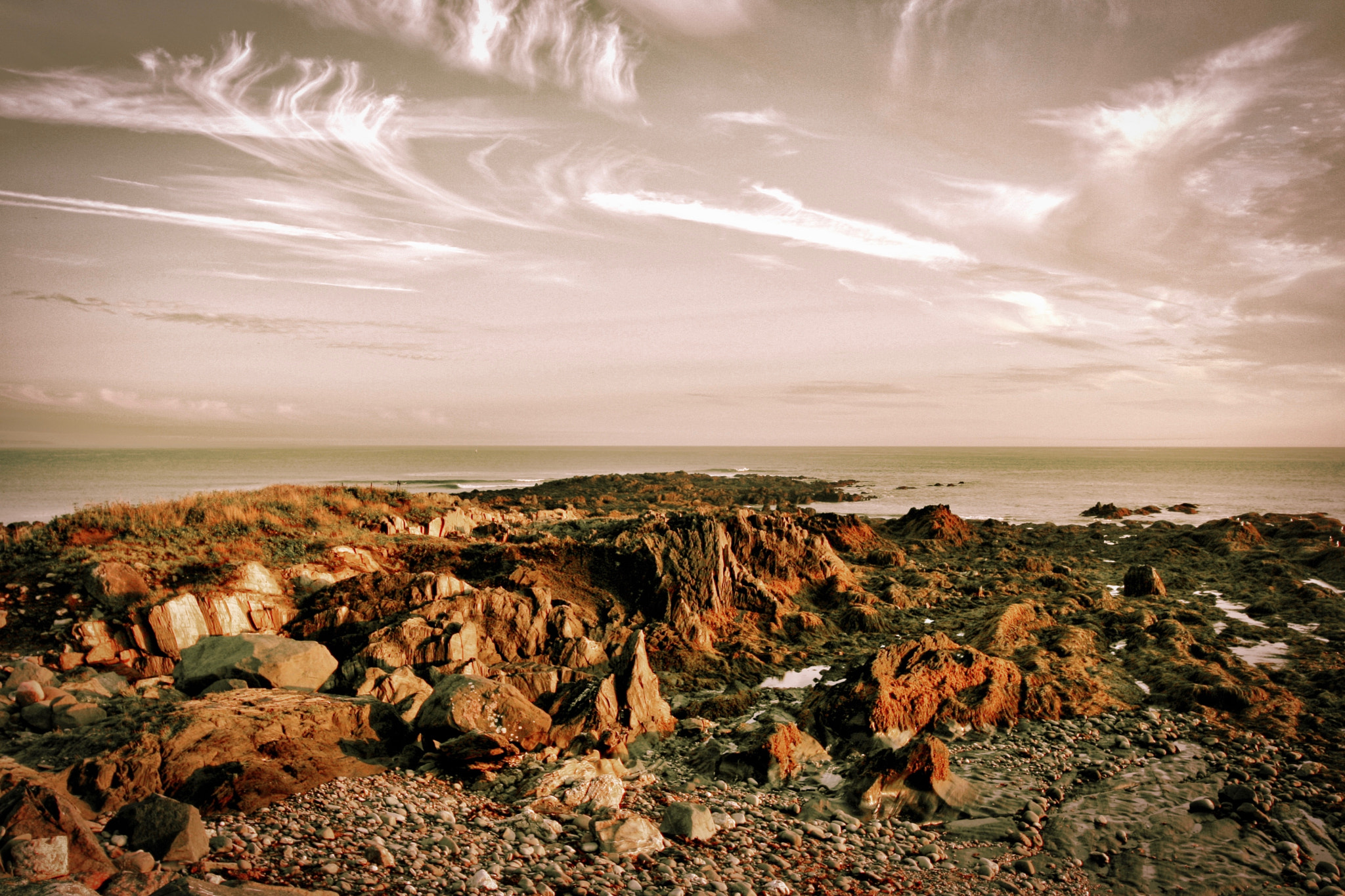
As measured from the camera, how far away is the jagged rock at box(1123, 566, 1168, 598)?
20.0m

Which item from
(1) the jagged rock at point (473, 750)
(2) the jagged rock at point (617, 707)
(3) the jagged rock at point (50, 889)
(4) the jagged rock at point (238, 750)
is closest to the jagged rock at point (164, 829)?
(4) the jagged rock at point (238, 750)

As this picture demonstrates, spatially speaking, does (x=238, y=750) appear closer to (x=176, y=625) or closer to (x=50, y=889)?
(x=50, y=889)

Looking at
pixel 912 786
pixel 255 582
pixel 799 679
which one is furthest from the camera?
pixel 255 582

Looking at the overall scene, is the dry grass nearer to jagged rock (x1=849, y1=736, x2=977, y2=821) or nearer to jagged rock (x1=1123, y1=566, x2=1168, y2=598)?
jagged rock (x1=849, y1=736, x2=977, y2=821)

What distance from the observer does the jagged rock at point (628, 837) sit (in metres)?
6.85

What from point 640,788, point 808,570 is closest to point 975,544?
point 808,570

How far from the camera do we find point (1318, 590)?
19500 mm

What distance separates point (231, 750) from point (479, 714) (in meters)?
3.06

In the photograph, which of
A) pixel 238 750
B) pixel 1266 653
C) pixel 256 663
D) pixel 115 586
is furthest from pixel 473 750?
pixel 1266 653

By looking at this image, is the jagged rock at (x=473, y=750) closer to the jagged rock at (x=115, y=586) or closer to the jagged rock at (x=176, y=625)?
the jagged rock at (x=176, y=625)

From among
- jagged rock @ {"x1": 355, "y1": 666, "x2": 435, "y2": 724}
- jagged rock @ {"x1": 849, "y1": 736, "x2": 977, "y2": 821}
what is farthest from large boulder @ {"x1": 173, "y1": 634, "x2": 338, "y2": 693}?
jagged rock @ {"x1": 849, "y1": 736, "x2": 977, "y2": 821}

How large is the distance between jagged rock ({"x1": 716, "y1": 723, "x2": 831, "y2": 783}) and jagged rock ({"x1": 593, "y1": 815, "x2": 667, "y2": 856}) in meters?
2.27

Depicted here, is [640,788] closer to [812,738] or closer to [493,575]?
[812,738]

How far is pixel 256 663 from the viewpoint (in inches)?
412
